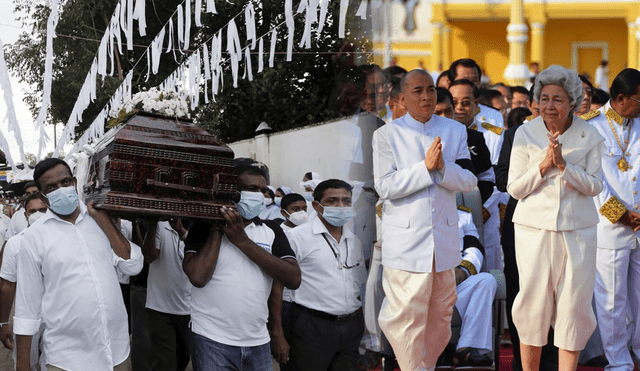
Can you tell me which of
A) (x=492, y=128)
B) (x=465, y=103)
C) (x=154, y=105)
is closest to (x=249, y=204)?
(x=154, y=105)

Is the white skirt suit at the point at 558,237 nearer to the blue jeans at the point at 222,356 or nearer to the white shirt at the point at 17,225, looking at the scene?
the blue jeans at the point at 222,356

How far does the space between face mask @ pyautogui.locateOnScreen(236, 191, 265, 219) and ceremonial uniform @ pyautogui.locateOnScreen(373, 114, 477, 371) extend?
0.63 m

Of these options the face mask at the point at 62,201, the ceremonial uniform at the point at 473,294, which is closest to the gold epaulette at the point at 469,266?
the ceremonial uniform at the point at 473,294

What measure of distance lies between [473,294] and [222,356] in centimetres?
154

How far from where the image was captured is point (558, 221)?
387cm

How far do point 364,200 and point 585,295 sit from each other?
52.6 inches

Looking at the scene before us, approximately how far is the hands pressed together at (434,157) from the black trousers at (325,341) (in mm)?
1030

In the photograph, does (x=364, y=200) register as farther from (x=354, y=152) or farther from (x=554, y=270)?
(x=554, y=270)

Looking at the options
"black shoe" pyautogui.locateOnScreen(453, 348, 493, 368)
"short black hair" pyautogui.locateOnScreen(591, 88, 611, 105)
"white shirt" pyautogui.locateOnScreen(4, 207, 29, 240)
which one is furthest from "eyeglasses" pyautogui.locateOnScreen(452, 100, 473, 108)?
"white shirt" pyautogui.locateOnScreen(4, 207, 29, 240)

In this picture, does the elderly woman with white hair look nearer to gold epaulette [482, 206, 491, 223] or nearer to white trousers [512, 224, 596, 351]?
white trousers [512, 224, 596, 351]

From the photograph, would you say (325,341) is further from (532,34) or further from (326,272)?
(532,34)

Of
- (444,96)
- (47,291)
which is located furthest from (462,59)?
(47,291)

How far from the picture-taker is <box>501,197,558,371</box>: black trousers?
167 inches

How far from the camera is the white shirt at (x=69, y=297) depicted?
385 centimetres
